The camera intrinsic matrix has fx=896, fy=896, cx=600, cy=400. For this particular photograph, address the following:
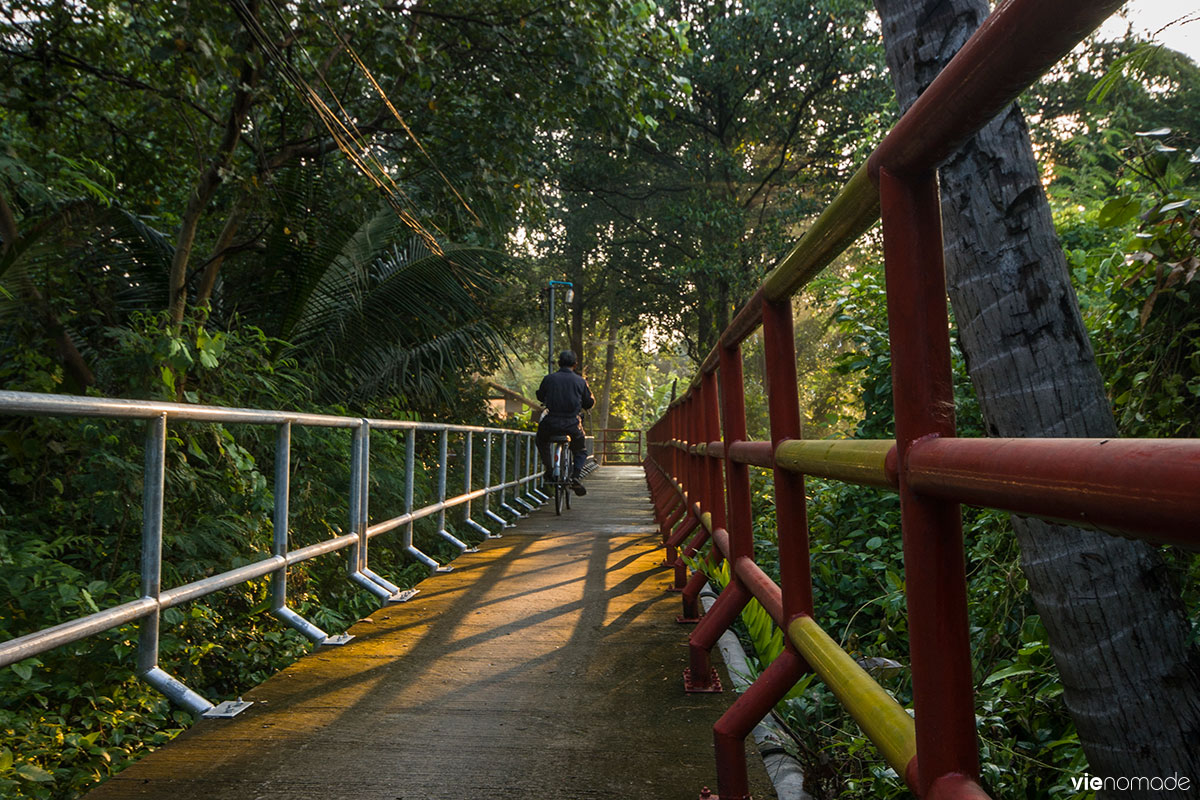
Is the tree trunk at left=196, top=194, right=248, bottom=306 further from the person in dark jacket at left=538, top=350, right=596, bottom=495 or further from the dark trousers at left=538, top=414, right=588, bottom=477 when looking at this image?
the dark trousers at left=538, top=414, right=588, bottom=477

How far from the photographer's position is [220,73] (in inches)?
247

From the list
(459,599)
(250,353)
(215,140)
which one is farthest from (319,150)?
(459,599)

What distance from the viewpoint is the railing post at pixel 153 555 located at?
115 inches

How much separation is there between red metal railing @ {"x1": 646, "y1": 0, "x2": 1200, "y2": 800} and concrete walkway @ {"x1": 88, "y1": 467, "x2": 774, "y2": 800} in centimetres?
64

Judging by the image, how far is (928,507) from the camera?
1.22 metres

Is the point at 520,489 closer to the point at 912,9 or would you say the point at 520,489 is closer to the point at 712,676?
the point at 712,676

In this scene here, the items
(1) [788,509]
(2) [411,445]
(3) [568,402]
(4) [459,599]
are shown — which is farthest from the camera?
(3) [568,402]

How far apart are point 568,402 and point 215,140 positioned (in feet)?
15.3

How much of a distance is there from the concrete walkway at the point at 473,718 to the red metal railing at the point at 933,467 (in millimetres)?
636

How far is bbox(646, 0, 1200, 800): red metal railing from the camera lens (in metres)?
0.77

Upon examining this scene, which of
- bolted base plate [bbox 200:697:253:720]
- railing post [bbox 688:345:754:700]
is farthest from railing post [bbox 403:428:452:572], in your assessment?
railing post [bbox 688:345:754:700]

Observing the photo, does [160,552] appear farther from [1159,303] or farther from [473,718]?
[1159,303]

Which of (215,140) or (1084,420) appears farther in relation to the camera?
(215,140)

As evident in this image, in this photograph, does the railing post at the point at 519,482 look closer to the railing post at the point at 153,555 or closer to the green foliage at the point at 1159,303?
the railing post at the point at 153,555
